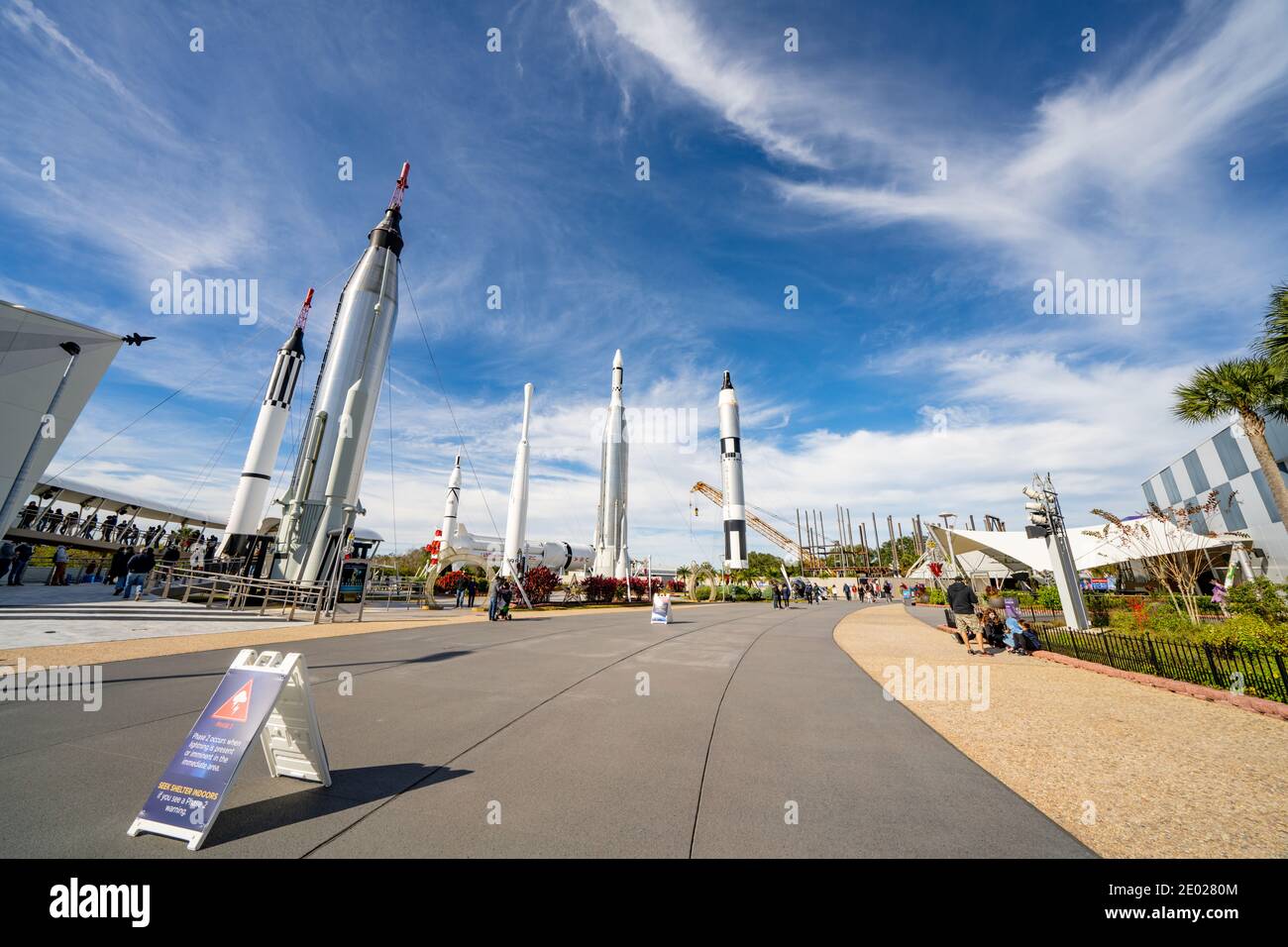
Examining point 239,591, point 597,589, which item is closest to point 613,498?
point 597,589

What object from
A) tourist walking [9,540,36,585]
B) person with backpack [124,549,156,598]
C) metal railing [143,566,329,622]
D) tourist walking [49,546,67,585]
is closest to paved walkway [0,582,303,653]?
person with backpack [124,549,156,598]

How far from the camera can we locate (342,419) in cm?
2569

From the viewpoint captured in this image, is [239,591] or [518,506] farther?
[518,506]

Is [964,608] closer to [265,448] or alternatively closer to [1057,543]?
[1057,543]

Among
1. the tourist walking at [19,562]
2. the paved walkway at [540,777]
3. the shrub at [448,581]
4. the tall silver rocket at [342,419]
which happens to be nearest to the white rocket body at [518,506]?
the shrub at [448,581]

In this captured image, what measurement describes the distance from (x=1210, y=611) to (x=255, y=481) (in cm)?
5113

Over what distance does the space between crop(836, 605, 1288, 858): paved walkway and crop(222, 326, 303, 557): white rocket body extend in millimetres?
35181

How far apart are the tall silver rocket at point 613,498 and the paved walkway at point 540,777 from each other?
41.0m

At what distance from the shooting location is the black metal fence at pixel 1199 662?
25.3 ft

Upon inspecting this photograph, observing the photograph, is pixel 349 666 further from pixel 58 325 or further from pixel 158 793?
pixel 58 325

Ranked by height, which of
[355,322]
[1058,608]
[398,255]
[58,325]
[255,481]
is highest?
[398,255]

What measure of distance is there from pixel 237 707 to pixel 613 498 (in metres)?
47.6
